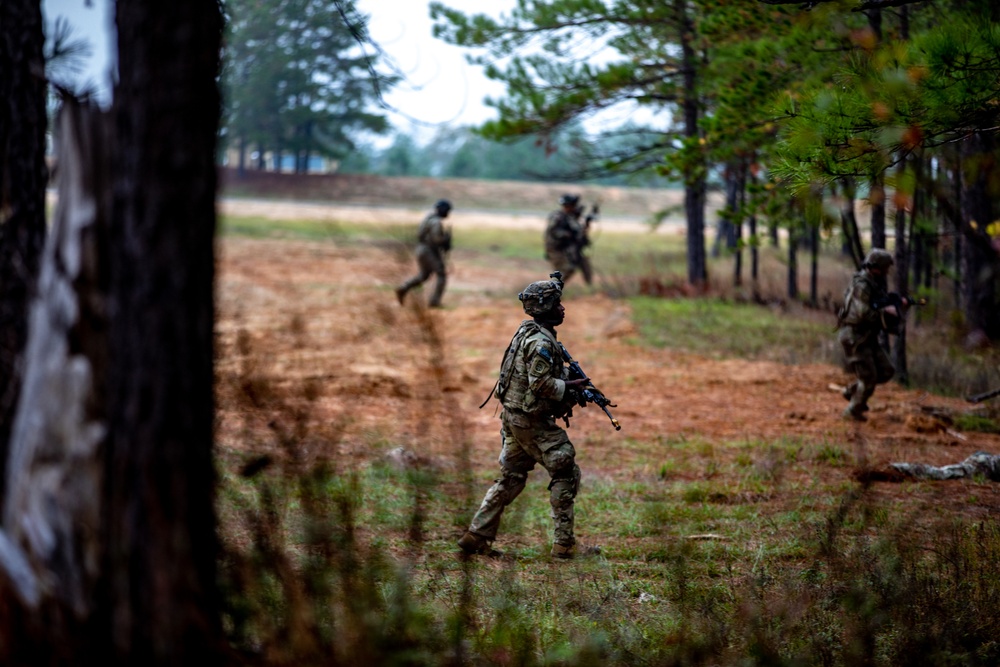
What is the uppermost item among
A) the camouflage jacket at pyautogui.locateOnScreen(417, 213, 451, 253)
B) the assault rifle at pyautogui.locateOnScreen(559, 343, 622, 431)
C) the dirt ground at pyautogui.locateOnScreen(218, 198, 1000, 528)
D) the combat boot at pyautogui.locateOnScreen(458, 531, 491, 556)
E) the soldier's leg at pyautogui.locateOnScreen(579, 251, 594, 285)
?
the camouflage jacket at pyautogui.locateOnScreen(417, 213, 451, 253)

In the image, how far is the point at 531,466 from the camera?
5.95m

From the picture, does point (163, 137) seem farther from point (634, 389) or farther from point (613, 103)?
point (613, 103)

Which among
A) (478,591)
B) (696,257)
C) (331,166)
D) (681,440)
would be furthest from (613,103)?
(331,166)

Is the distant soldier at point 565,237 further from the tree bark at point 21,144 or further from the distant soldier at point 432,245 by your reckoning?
the tree bark at point 21,144

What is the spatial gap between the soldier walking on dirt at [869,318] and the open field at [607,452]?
659 mm

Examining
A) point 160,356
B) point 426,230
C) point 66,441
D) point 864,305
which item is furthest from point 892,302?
point 426,230

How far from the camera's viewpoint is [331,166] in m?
50.8

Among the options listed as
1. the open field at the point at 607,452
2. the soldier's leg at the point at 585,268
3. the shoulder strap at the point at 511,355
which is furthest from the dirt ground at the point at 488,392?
the soldier's leg at the point at 585,268

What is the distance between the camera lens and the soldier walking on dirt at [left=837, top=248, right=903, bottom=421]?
9.05 m

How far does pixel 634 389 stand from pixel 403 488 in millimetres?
5028

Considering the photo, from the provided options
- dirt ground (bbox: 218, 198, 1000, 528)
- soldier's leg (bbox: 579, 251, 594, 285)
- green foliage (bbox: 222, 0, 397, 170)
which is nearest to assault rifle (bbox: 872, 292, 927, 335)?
dirt ground (bbox: 218, 198, 1000, 528)

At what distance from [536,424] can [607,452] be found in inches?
126

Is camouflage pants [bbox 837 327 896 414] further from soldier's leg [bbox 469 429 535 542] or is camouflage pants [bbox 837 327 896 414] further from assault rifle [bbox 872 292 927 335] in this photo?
soldier's leg [bbox 469 429 535 542]

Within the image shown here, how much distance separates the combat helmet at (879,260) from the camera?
9031 millimetres
